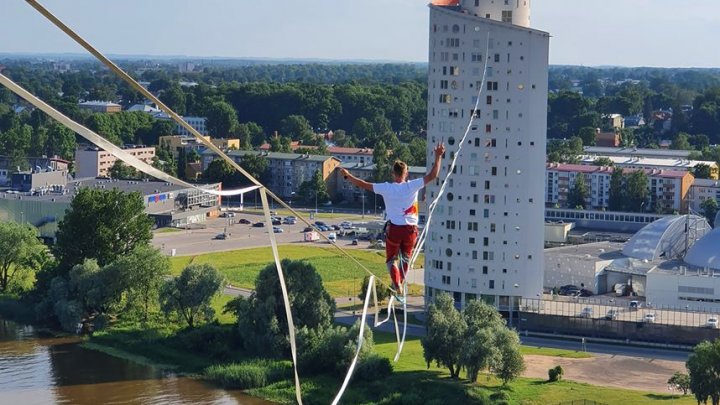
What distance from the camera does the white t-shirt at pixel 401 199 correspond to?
14.5 ft

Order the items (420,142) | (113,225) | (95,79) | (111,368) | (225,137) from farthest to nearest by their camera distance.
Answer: (95,79)
(225,137)
(420,142)
(113,225)
(111,368)

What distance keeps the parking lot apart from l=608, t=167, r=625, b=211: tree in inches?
337

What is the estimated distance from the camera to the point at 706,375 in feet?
47.9

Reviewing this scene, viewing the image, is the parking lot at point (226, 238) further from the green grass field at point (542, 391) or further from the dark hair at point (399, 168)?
the dark hair at point (399, 168)

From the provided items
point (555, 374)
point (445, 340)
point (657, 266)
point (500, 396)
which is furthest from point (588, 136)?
point (500, 396)

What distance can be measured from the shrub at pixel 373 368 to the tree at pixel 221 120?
123 feet

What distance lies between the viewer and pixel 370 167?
40.2 m

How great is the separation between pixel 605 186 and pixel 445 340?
2259 centimetres

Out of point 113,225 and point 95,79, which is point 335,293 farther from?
point 95,79

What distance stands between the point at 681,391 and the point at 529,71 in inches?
268

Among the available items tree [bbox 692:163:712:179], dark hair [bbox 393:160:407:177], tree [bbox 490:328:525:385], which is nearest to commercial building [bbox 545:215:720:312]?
tree [bbox 490:328:525:385]

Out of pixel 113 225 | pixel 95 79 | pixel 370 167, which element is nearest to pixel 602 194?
pixel 370 167

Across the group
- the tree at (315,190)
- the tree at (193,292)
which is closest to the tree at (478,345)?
the tree at (193,292)

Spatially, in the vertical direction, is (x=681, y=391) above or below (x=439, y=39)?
below
